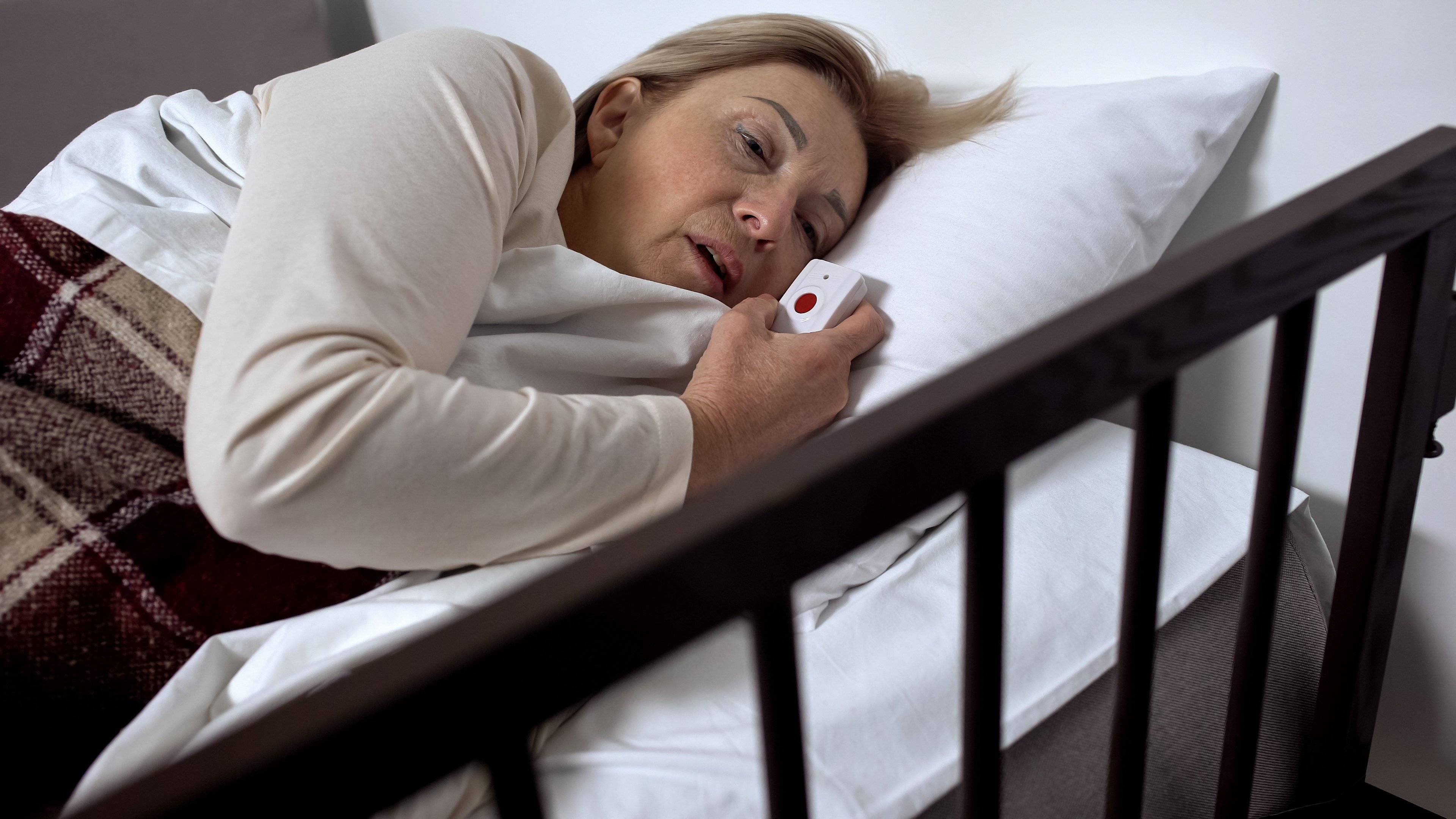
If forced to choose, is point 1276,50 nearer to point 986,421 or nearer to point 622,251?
point 622,251

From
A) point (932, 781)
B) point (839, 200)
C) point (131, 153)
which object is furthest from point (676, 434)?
point (131, 153)

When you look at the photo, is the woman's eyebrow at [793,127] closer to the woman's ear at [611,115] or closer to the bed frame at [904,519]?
the woman's ear at [611,115]

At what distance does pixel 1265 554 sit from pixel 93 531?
688 millimetres

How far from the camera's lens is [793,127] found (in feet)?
3.19

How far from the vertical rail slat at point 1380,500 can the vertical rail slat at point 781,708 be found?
419 mm

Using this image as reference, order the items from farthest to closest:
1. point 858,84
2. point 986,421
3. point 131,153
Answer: point 858,84, point 131,153, point 986,421

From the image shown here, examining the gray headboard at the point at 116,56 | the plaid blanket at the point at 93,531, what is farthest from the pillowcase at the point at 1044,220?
the gray headboard at the point at 116,56

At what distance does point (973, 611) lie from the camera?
0.37 m

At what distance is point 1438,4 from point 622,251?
708 mm

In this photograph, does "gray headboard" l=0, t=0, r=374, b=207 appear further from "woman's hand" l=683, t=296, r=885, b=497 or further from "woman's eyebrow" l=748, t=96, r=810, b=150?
"woman's hand" l=683, t=296, r=885, b=497

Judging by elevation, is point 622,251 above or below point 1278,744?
above

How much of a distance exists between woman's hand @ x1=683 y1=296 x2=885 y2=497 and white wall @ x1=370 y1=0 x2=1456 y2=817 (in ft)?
1.31

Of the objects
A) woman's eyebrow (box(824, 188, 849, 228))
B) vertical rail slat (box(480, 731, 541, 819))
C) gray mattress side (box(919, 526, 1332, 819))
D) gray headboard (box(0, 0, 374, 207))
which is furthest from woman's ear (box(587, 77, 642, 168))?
gray headboard (box(0, 0, 374, 207))

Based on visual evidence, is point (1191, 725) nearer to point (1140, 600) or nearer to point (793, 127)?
point (1140, 600)
